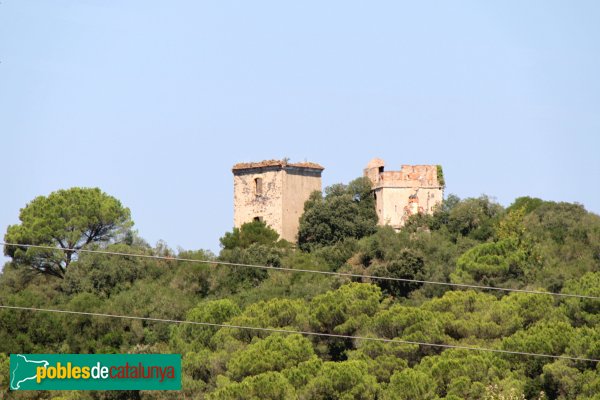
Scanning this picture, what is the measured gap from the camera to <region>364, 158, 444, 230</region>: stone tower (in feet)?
178

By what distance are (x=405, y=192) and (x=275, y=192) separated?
4.45 meters

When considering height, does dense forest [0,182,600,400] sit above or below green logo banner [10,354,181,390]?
above

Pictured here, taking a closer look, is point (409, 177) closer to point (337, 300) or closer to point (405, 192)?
point (405, 192)

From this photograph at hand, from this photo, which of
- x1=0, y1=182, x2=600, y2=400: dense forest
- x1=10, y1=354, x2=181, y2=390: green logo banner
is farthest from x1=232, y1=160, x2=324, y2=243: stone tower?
x1=10, y1=354, x2=181, y2=390: green logo banner

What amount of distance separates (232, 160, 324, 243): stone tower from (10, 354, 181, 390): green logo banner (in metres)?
10.2

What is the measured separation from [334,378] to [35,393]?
8340 millimetres

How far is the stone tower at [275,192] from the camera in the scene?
2125 inches

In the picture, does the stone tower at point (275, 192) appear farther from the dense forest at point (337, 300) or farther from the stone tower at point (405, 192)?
the stone tower at point (405, 192)

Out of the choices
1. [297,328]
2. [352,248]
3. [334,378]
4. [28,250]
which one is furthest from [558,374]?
[28,250]

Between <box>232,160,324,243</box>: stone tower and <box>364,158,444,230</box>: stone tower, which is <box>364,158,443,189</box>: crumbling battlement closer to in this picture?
<box>364,158,444,230</box>: stone tower

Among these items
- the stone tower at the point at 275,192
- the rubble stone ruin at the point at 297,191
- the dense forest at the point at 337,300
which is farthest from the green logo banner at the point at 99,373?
the rubble stone ruin at the point at 297,191

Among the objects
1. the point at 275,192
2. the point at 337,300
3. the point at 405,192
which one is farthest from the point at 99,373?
the point at 405,192

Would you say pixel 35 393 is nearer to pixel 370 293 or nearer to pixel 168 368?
pixel 168 368

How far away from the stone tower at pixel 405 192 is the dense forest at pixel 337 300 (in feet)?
1.61
